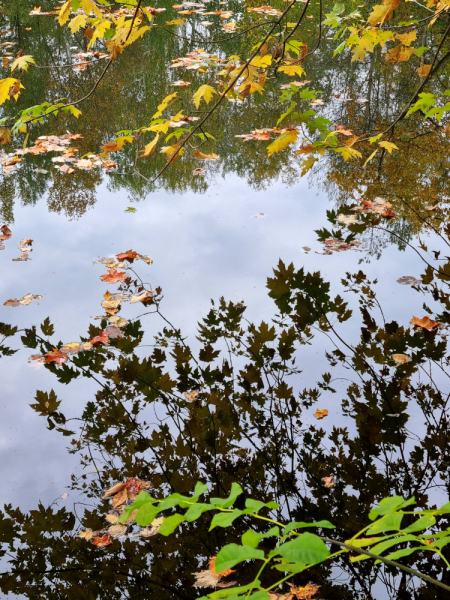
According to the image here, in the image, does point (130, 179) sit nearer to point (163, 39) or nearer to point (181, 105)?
point (181, 105)

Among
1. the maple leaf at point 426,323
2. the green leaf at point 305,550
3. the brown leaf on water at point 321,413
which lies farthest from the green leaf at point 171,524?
the maple leaf at point 426,323

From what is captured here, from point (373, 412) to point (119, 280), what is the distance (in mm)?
1732

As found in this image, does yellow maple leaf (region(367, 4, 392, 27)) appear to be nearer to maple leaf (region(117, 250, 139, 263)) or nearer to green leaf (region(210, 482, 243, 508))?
green leaf (region(210, 482, 243, 508))

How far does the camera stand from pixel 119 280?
2998 millimetres

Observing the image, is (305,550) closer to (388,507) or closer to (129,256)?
(388,507)

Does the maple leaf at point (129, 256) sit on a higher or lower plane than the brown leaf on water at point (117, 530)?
higher

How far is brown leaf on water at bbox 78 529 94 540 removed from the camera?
1.59 m

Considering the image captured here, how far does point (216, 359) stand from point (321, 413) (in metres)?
0.59

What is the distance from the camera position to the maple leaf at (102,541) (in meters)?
1.55

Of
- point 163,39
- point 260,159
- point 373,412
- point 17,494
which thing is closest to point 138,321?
point 17,494

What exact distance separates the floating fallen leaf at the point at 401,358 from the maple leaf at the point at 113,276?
1.67 m

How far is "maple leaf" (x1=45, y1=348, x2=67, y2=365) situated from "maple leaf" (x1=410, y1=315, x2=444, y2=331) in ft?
5.96

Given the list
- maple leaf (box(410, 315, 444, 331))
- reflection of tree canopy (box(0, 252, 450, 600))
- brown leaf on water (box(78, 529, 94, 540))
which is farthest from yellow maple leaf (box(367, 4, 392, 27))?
brown leaf on water (box(78, 529, 94, 540))

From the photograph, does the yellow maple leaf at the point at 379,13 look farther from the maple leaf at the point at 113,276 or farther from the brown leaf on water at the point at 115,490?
the maple leaf at the point at 113,276
